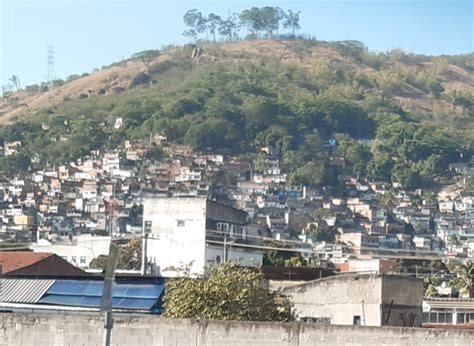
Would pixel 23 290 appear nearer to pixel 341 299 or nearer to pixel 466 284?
pixel 341 299

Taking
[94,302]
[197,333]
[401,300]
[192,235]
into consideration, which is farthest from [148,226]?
[197,333]

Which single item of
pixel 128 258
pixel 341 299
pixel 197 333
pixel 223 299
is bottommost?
pixel 197 333

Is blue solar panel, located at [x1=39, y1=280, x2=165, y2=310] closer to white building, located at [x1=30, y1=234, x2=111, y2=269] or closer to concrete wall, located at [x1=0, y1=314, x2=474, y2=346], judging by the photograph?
concrete wall, located at [x1=0, y1=314, x2=474, y2=346]

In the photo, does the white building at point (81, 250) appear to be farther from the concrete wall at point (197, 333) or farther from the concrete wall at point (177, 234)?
the concrete wall at point (197, 333)

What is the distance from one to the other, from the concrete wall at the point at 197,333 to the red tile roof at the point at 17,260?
1744 centimetres

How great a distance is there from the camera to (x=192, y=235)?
54.8 m

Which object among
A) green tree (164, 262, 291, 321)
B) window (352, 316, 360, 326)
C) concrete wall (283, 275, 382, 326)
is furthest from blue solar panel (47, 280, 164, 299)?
window (352, 316, 360, 326)

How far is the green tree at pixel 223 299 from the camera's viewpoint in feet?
94.1

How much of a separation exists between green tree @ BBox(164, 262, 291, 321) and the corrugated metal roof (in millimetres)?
3874

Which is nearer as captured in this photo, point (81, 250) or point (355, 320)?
point (355, 320)

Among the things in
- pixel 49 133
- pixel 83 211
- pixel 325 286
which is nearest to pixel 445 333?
pixel 325 286

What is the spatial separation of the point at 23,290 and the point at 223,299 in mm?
5877

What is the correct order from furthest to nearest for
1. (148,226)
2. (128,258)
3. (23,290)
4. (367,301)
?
(128,258) < (148,226) < (23,290) < (367,301)

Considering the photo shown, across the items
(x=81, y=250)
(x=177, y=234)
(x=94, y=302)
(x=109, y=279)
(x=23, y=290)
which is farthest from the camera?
(x=81, y=250)
